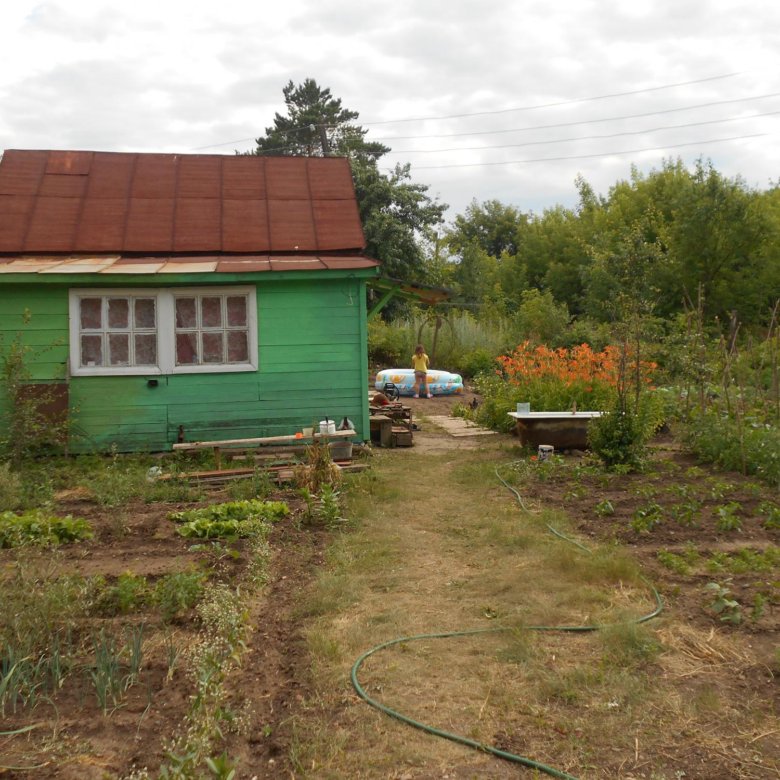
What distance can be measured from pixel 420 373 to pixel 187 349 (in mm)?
8935

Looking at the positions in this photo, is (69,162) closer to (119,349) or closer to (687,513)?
(119,349)

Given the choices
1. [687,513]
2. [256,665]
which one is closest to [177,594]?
[256,665]

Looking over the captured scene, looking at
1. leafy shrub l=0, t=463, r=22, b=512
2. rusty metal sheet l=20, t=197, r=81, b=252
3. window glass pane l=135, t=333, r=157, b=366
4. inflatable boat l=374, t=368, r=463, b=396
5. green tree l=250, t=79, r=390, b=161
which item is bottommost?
leafy shrub l=0, t=463, r=22, b=512

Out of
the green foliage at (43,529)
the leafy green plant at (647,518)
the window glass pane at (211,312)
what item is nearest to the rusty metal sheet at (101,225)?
the window glass pane at (211,312)

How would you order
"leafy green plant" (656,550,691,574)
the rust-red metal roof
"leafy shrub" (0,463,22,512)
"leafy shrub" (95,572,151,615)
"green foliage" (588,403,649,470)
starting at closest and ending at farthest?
1. "leafy shrub" (95,572,151,615)
2. "leafy green plant" (656,550,691,574)
3. "leafy shrub" (0,463,22,512)
4. "green foliage" (588,403,649,470)
5. the rust-red metal roof

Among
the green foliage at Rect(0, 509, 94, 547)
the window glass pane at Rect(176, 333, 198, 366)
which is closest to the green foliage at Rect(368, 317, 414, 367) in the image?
the window glass pane at Rect(176, 333, 198, 366)

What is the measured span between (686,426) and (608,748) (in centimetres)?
785

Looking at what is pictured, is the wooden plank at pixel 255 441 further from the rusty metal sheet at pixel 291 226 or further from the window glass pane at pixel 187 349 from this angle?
the rusty metal sheet at pixel 291 226

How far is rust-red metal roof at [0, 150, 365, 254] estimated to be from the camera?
11078 millimetres

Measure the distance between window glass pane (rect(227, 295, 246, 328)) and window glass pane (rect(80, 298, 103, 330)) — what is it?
161cm

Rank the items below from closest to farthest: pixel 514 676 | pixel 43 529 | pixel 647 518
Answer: pixel 514 676
pixel 43 529
pixel 647 518

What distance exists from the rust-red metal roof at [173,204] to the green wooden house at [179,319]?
3 centimetres

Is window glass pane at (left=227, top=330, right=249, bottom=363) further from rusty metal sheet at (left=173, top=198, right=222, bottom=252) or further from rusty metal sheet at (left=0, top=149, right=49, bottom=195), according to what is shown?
rusty metal sheet at (left=0, top=149, right=49, bottom=195)

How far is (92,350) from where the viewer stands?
10.5 m
